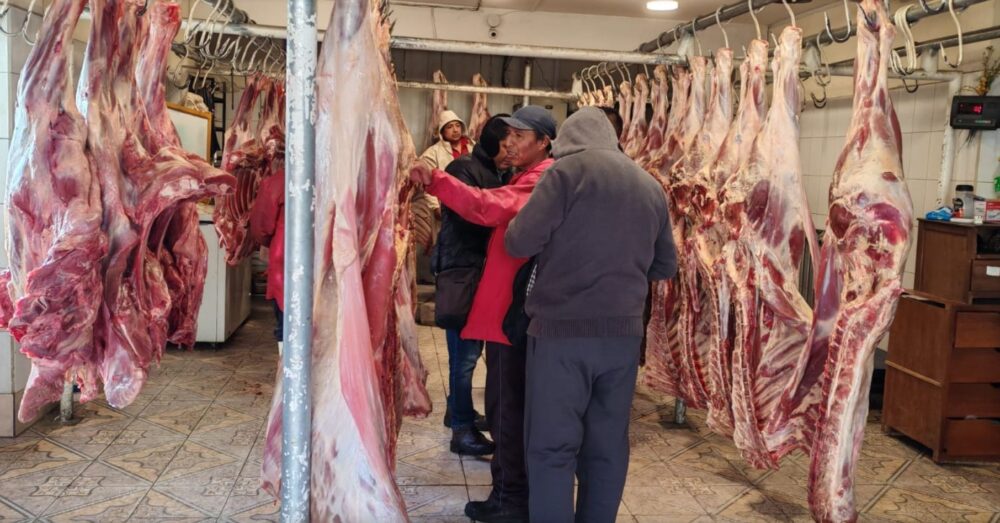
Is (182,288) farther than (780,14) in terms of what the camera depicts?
No

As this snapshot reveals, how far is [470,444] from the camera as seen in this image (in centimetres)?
448

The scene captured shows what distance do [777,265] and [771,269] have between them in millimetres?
29

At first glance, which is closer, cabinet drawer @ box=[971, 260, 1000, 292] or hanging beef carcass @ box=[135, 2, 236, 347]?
hanging beef carcass @ box=[135, 2, 236, 347]

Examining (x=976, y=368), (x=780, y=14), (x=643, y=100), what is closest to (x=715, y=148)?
(x=643, y=100)

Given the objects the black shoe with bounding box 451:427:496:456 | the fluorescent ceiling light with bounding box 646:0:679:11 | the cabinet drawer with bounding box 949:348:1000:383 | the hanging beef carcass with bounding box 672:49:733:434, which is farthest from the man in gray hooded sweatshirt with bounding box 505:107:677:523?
the fluorescent ceiling light with bounding box 646:0:679:11

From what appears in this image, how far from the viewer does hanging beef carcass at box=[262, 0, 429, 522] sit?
2.05 m

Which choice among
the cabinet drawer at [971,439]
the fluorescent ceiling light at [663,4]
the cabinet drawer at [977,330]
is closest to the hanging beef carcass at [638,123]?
the fluorescent ceiling light at [663,4]

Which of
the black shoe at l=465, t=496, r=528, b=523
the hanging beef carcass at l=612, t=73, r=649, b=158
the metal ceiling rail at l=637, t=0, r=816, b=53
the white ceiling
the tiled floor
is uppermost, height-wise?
the white ceiling

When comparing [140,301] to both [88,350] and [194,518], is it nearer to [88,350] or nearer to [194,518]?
[88,350]

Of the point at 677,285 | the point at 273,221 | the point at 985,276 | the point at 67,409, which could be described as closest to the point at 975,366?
the point at 985,276

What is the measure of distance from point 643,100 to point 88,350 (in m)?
4.05

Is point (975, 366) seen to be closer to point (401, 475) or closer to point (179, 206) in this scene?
point (401, 475)

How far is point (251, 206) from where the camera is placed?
4.44m

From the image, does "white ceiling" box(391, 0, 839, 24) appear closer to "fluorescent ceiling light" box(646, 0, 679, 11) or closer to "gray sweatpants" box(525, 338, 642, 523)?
"fluorescent ceiling light" box(646, 0, 679, 11)
